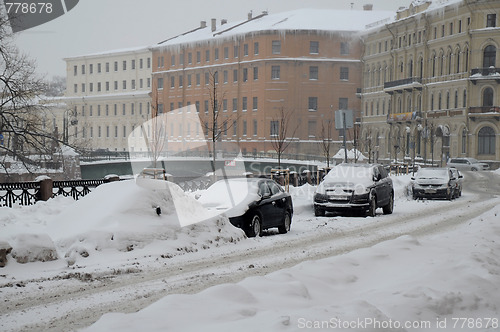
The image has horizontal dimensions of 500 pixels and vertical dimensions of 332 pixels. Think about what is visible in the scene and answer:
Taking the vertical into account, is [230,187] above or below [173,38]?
below

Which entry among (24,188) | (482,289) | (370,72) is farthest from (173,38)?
(482,289)

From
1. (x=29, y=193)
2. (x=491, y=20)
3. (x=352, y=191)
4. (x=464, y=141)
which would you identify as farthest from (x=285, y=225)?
(x=491, y=20)

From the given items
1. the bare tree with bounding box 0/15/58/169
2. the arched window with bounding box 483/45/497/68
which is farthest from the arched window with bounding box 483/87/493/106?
the bare tree with bounding box 0/15/58/169

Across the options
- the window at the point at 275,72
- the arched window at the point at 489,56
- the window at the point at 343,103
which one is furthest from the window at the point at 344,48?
the arched window at the point at 489,56

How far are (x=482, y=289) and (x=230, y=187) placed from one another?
9.22 meters

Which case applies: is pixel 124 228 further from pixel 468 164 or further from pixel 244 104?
pixel 244 104

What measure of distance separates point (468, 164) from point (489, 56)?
41.4ft

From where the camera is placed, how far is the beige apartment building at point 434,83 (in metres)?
67.1

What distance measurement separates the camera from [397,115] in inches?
3091

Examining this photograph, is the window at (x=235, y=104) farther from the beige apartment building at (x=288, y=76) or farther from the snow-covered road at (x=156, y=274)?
the snow-covered road at (x=156, y=274)

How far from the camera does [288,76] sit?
8712cm

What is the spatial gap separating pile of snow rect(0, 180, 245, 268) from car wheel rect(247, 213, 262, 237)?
2.37 ft

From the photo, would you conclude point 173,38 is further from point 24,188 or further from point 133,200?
point 133,200

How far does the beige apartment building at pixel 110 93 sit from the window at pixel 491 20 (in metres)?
59.3
